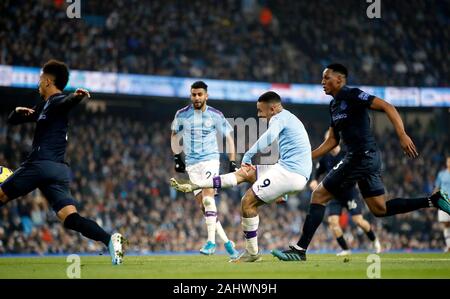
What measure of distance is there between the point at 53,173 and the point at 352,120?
167 inches

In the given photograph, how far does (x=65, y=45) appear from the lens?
95.3 feet

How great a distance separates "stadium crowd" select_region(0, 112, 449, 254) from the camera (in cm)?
2428

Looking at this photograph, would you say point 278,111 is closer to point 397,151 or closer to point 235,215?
point 235,215

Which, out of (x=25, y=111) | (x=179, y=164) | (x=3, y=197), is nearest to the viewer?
(x=3, y=197)

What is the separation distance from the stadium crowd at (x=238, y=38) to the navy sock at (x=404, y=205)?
19.5m

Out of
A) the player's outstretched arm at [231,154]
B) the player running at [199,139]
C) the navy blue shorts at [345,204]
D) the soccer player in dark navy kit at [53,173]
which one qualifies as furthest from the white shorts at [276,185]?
the navy blue shorts at [345,204]

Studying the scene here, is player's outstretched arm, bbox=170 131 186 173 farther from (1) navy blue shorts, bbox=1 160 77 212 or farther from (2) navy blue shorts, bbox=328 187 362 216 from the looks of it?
(2) navy blue shorts, bbox=328 187 362 216

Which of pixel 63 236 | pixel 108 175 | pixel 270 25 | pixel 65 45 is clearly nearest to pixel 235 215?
pixel 108 175

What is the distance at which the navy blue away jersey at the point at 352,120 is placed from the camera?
34.5 ft

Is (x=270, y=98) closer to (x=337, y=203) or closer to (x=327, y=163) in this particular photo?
(x=327, y=163)

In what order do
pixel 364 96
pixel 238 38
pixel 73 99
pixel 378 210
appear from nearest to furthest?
pixel 73 99 → pixel 364 96 → pixel 378 210 → pixel 238 38

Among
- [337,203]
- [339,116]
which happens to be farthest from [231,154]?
[337,203]

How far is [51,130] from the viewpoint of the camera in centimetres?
987

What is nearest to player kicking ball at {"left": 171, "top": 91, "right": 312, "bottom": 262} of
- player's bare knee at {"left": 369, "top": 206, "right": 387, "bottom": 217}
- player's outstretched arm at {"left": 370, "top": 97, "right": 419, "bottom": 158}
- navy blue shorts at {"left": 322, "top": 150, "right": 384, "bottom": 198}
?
navy blue shorts at {"left": 322, "top": 150, "right": 384, "bottom": 198}
